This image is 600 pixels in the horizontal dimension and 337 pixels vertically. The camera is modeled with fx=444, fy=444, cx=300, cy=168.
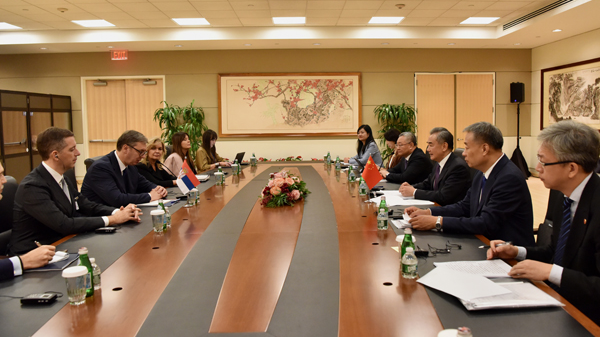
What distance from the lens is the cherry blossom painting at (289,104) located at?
32.4 feet

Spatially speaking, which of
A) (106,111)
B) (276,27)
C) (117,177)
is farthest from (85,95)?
(117,177)

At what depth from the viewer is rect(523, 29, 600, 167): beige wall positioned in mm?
8329

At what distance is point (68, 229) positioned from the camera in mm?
2684

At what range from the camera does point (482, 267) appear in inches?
77.5

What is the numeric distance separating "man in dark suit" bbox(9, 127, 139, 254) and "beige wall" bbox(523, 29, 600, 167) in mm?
7596

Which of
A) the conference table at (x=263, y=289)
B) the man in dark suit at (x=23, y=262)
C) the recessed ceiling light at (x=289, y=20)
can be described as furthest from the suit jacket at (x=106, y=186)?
the recessed ceiling light at (x=289, y=20)

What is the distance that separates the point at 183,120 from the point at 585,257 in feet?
29.4

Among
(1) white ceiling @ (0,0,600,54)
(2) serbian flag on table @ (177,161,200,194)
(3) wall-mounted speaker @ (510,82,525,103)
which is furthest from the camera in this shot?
(3) wall-mounted speaker @ (510,82,525,103)

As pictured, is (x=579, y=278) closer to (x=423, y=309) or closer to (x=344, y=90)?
(x=423, y=309)

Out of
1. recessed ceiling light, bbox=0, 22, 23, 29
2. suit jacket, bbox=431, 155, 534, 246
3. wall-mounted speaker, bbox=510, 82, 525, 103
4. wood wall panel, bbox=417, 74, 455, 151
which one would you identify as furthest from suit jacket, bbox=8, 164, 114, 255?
wall-mounted speaker, bbox=510, 82, 525, 103

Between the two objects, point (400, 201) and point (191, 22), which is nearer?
point (400, 201)

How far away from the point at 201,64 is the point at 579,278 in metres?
9.15

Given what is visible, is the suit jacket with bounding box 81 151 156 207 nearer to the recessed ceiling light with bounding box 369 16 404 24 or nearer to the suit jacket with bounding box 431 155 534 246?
the suit jacket with bounding box 431 155 534 246

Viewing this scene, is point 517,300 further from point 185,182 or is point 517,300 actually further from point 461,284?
point 185,182
